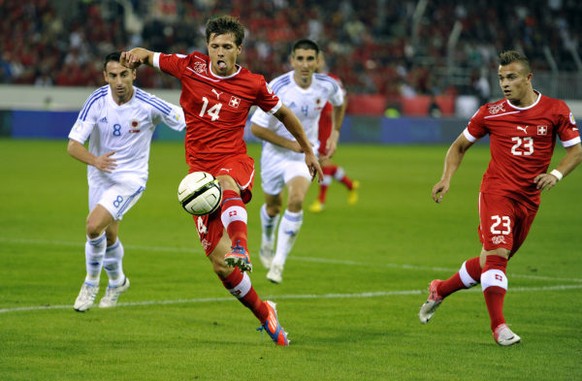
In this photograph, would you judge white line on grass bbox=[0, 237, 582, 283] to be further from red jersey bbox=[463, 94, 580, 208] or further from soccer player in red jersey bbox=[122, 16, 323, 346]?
soccer player in red jersey bbox=[122, 16, 323, 346]

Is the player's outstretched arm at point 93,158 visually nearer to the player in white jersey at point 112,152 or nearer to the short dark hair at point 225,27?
the player in white jersey at point 112,152

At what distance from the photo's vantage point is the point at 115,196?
9461mm

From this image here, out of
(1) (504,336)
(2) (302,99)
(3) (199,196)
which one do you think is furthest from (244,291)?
(2) (302,99)

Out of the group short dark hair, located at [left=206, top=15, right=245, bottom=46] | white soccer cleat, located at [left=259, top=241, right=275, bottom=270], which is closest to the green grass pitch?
white soccer cleat, located at [left=259, top=241, right=275, bottom=270]

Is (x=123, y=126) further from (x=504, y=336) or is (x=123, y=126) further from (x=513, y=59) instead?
(x=504, y=336)

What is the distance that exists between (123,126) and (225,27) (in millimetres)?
2017

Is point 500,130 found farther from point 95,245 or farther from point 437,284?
point 95,245

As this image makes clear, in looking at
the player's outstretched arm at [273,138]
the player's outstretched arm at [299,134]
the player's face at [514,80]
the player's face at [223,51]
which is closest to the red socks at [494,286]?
the player's face at [514,80]

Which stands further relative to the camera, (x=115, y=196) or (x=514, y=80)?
(x=115, y=196)

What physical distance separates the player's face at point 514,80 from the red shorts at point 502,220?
80 centimetres

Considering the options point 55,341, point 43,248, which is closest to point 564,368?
point 55,341

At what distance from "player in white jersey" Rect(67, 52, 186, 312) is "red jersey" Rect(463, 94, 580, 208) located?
287 cm

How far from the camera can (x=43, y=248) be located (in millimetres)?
13539

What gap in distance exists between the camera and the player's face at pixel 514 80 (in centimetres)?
808
